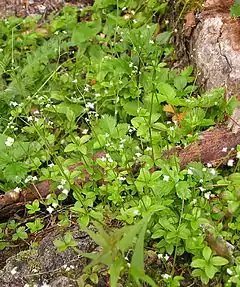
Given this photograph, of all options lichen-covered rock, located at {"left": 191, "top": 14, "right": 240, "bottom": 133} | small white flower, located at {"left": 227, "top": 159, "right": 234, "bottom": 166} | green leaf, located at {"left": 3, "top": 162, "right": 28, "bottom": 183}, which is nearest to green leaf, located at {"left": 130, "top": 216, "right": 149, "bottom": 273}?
small white flower, located at {"left": 227, "top": 159, "right": 234, "bottom": 166}

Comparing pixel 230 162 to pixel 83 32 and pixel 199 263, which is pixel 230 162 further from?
pixel 83 32

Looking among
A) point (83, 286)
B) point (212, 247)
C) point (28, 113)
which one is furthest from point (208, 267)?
point (28, 113)

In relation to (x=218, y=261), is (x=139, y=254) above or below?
above

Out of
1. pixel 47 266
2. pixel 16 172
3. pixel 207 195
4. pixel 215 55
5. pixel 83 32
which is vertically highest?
pixel 215 55

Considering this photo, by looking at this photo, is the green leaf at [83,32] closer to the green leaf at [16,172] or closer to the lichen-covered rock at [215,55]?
the lichen-covered rock at [215,55]

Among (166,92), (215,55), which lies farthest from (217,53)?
(166,92)

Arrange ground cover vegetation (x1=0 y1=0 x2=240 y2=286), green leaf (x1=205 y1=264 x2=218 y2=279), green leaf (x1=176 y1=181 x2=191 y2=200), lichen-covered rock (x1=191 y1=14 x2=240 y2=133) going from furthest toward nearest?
lichen-covered rock (x1=191 y1=14 x2=240 y2=133) → green leaf (x1=176 y1=181 x2=191 y2=200) → ground cover vegetation (x1=0 y1=0 x2=240 y2=286) → green leaf (x1=205 y1=264 x2=218 y2=279)

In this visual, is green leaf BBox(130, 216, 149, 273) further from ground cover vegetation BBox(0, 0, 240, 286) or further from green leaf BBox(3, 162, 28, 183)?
A: green leaf BBox(3, 162, 28, 183)
